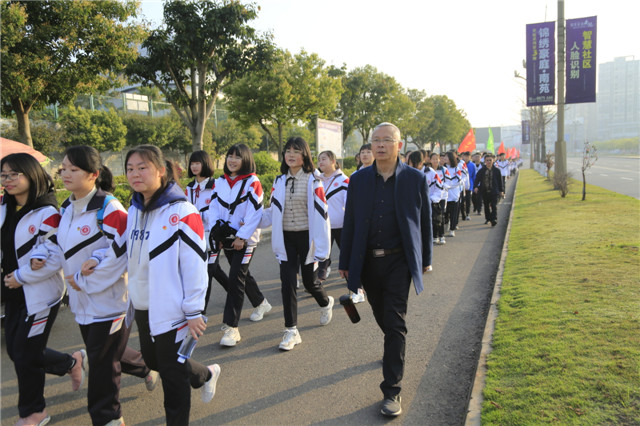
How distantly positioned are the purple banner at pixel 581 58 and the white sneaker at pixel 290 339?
17.1 metres

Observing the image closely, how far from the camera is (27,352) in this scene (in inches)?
119

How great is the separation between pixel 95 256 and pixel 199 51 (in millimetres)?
13112

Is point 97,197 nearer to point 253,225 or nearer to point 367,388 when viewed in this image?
point 253,225

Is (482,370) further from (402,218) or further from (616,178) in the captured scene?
(616,178)

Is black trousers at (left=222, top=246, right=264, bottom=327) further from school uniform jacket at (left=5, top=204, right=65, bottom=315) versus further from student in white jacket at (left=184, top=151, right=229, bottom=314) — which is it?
school uniform jacket at (left=5, top=204, right=65, bottom=315)

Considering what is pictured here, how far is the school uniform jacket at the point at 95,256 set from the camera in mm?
2881

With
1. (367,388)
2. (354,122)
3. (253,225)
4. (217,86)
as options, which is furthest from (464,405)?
(354,122)

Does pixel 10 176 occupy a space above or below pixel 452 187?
above

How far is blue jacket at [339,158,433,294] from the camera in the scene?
3.36 meters

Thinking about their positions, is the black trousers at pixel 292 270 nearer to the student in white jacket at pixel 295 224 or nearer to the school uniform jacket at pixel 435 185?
the student in white jacket at pixel 295 224

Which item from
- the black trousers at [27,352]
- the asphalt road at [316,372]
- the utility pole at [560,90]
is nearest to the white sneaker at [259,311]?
the asphalt road at [316,372]

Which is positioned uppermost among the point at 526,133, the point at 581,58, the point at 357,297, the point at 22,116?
the point at 581,58

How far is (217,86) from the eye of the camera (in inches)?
616

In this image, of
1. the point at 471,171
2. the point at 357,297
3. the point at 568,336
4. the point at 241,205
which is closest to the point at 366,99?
the point at 471,171
